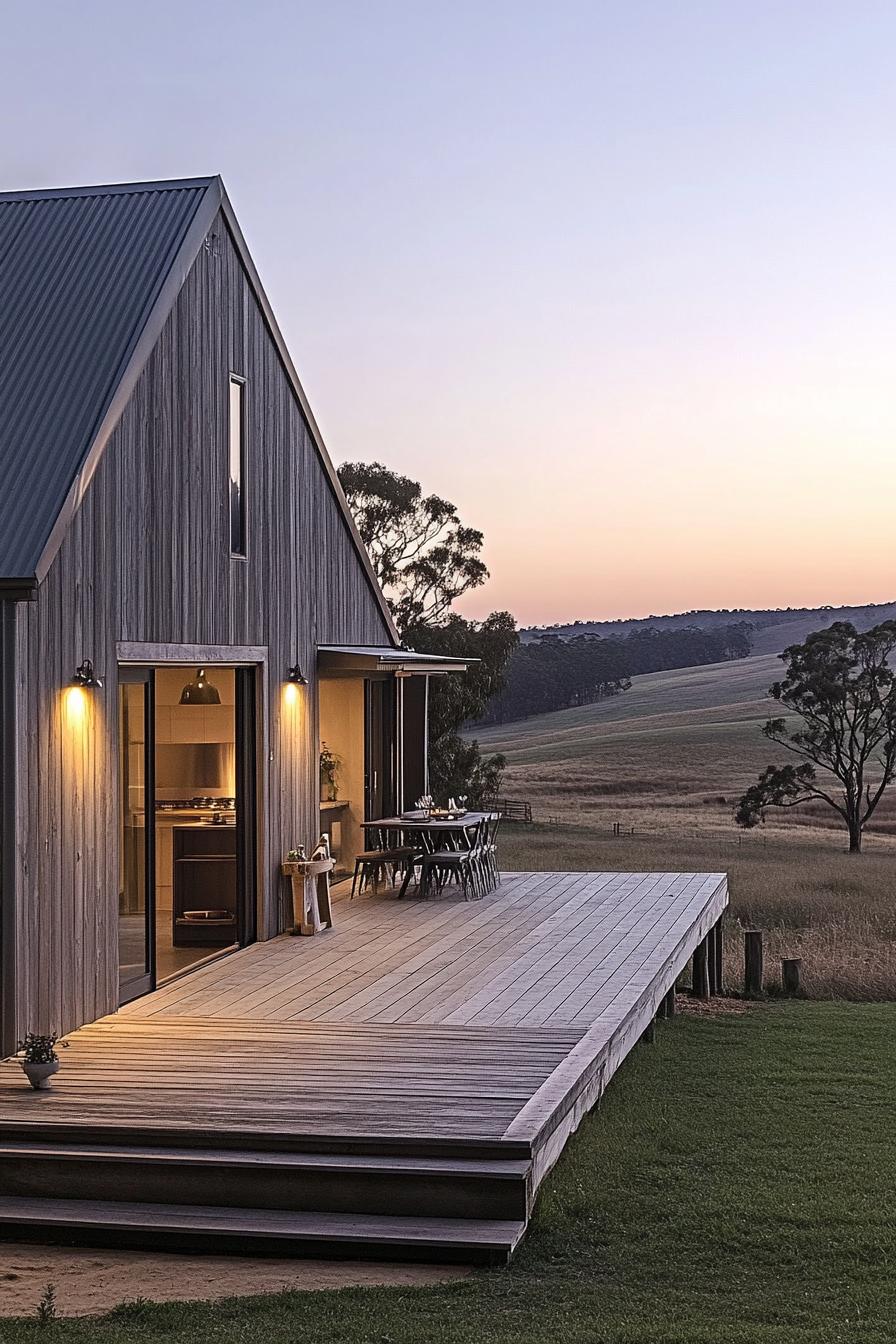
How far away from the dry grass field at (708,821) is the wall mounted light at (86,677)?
864 centimetres

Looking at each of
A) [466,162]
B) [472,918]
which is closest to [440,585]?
[466,162]

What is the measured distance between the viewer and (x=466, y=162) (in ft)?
64.1

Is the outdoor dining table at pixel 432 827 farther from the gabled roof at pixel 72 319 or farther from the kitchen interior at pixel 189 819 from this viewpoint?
the gabled roof at pixel 72 319

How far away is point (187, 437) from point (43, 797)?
122 inches

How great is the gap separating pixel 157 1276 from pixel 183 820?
6.27 metres

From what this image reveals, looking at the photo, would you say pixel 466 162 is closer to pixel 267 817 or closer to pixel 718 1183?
pixel 267 817

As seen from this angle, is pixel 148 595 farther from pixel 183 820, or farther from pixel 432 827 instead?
pixel 432 827

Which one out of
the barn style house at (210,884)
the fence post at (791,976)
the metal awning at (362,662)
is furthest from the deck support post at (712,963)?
the metal awning at (362,662)

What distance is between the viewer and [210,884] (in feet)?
37.4

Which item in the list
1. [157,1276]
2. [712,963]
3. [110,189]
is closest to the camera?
[157,1276]

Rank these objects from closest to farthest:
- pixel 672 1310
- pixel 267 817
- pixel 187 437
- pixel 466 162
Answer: pixel 672 1310 < pixel 187 437 < pixel 267 817 < pixel 466 162

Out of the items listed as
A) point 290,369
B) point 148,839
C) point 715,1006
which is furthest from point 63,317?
point 715,1006

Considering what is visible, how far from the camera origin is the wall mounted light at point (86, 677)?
26.0 feet

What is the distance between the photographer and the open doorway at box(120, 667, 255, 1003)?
29.0 ft
